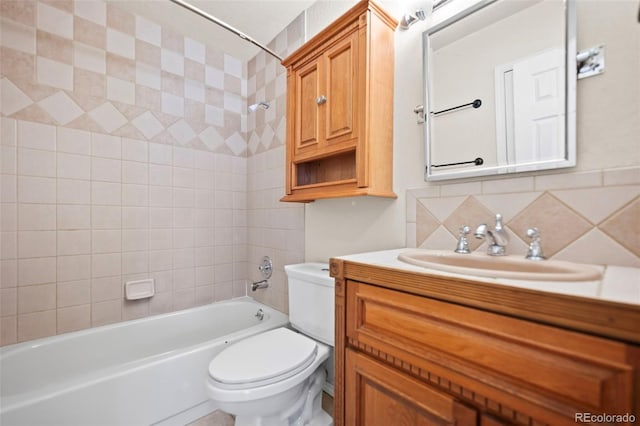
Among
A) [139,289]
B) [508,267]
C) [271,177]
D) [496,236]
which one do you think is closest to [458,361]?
[508,267]

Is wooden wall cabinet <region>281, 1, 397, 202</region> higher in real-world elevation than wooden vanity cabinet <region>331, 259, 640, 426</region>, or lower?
higher

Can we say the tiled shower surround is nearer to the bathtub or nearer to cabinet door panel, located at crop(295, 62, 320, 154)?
the bathtub

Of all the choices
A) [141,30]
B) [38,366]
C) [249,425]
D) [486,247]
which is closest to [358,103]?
[486,247]

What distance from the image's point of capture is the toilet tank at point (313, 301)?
1.28 m

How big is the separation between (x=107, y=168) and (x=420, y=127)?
1.90 metres

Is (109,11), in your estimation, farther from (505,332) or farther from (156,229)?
(505,332)

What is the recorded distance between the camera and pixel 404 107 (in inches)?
48.4

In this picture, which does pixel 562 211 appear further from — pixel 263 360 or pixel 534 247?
pixel 263 360

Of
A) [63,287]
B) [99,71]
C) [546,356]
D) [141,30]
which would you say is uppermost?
[141,30]

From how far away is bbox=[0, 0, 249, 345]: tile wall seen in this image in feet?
4.86

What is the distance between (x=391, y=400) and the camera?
0.72 meters

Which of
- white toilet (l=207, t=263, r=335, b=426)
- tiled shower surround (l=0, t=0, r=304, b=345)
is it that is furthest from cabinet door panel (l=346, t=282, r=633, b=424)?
tiled shower surround (l=0, t=0, r=304, b=345)

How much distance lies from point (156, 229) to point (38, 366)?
2.97 ft

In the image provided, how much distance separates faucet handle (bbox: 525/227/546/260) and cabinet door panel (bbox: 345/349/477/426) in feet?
1.63
